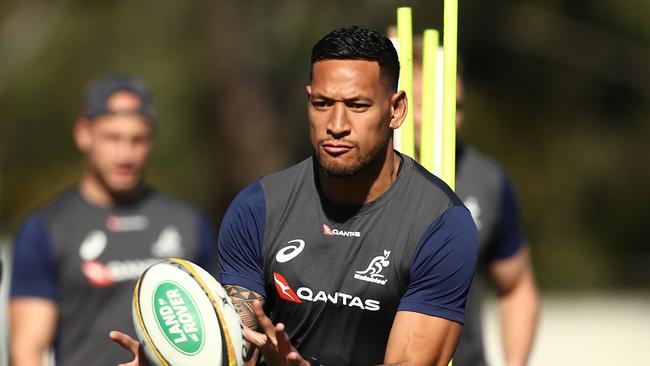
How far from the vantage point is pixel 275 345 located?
4832 mm

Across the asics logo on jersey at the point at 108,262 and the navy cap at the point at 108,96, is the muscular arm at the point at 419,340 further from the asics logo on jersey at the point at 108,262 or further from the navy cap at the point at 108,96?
the navy cap at the point at 108,96

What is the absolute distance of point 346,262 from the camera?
5.32 meters

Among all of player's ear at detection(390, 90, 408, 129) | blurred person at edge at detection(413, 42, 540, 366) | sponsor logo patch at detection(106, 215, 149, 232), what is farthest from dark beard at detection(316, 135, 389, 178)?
sponsor logo patch at detection(106, 215, 149, 232)

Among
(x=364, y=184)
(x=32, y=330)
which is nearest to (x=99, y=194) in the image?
(x=32, y=330)

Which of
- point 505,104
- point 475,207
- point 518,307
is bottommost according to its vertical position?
point 505,104

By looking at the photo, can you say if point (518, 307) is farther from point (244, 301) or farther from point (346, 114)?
point (346, 114)

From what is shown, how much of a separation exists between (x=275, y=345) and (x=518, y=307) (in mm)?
3475

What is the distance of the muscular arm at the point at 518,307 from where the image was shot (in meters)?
7.95

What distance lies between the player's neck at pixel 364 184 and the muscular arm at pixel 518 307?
2.63 m

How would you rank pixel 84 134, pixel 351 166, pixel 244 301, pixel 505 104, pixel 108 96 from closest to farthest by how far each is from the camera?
1. pixel 351 166
2. pixel 244 301
3. pixel 108 96
4. pixel 84 134
5. pixel 505 104

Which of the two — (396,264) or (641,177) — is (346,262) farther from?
(641,177)

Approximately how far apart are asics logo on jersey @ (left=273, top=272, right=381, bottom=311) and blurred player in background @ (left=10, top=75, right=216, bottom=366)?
2.48 meters

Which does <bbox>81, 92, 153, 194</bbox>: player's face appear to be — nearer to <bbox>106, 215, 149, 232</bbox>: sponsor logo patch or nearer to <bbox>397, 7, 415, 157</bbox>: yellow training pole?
<bbox>106, 215, 149, 232</bbox>: sponsor logo patch

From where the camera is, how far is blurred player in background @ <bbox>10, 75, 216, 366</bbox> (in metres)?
7.63
